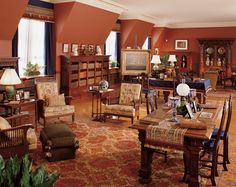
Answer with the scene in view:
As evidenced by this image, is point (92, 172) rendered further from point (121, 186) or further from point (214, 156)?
point (214, 156)

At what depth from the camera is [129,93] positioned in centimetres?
752

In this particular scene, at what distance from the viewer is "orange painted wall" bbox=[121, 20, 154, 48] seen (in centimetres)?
1359

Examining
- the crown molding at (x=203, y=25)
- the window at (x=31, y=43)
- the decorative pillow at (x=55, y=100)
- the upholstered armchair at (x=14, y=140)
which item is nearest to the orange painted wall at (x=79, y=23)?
the window at (x=31, y=43)

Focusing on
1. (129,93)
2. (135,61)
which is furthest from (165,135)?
(135,61)

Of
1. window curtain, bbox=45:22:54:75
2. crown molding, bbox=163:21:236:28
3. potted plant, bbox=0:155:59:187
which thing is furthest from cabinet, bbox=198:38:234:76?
potted plant, bbox=0:155:59:187

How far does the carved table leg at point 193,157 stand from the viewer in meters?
3.51

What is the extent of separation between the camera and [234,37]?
1597 centimetres

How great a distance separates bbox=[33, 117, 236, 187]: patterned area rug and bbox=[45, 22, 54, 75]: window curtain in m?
4.46

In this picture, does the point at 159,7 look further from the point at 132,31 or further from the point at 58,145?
the point at 58,145

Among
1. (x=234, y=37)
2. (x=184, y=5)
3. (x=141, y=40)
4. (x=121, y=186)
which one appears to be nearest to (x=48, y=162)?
(x=121, y=186)

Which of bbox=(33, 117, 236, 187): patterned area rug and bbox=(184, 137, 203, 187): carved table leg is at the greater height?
bbox=(184, 137, 203, 187): carved table leg

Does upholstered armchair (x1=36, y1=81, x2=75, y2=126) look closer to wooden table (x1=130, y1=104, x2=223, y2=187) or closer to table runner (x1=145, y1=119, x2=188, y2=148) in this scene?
wooden table (x1=130, y1=104, x2=223, y2=187)

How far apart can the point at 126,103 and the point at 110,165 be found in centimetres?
306

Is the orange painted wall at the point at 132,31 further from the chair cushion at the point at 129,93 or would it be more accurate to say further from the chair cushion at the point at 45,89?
the chair cushion at the point at 45,89
